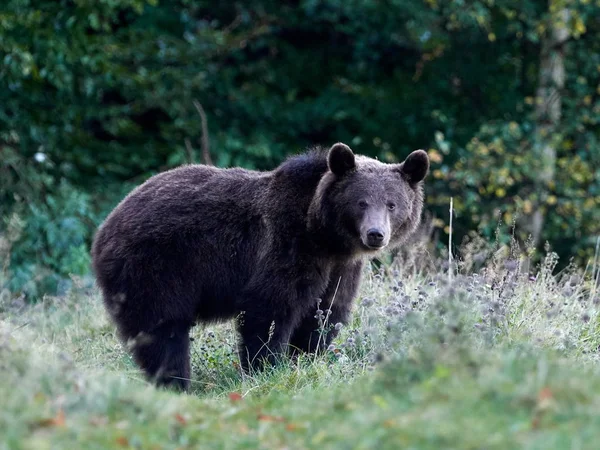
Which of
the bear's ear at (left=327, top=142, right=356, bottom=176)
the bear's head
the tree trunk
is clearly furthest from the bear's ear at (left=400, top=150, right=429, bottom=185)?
the tree trunk

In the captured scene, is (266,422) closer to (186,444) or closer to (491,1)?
(186,444)

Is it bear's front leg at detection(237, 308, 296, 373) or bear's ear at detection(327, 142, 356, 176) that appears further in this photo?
bear's ear at detection(327, 142, 356, 176)

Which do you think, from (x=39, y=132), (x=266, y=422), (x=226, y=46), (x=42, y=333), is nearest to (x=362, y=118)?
(x=226, y=46)

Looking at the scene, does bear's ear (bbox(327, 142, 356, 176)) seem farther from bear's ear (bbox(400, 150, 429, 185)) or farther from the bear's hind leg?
the bear's hind leg

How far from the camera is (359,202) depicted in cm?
709

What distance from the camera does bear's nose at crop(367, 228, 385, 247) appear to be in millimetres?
6793

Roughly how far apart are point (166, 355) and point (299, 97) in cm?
1126

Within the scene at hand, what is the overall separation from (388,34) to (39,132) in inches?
246

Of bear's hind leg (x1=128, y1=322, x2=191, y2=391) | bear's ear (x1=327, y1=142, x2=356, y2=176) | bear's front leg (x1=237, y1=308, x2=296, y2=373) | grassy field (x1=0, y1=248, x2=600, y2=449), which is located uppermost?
bear's ear (x1=327, y1=142, x2=356, y2=176)

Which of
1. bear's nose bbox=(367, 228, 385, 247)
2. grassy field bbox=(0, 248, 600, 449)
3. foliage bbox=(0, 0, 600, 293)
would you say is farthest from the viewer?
foliage bbox=(0, 0, 600, 293)

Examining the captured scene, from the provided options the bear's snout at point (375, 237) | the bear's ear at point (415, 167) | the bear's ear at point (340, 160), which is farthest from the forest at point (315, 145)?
the bear's snout at point (375, 237)

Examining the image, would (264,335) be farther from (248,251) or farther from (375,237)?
(375,237)

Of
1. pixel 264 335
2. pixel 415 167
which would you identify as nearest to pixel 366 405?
pixel 264 335

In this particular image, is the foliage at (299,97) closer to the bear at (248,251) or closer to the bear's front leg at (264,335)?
the bear at (248,251)
